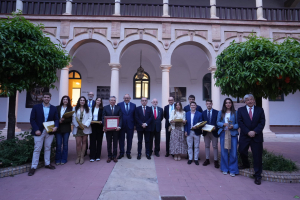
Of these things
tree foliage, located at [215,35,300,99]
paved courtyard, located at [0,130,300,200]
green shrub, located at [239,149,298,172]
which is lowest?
paved courtyard, located at [0,130,300,200]

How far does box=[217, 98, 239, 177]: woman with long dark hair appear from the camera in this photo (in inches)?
166

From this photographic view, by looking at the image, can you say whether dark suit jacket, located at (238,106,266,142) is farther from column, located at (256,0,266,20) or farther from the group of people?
column, located at (256,0,266,20)

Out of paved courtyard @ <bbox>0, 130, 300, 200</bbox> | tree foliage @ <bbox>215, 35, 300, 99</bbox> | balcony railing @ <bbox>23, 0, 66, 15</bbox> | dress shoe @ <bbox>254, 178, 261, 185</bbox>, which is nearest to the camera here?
paved courtyard @ <bbox>0, 130, 300, 200</bbox>

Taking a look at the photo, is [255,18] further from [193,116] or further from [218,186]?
[218,186]

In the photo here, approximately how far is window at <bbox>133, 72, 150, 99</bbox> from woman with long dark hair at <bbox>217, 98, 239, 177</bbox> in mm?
9482

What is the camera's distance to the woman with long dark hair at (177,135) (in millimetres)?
5316

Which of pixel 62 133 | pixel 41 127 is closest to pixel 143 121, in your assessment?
pixel 62 133

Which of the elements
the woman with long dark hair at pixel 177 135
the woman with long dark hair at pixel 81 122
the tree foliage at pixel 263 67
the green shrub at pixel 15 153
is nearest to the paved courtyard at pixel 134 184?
the green shrub at pixel 15 153

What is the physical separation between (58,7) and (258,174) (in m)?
12.5

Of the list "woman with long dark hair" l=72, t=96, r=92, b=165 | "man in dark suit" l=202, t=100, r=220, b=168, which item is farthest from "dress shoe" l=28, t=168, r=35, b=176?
"man in dark suit" l=202, t=100, r=220, b=168

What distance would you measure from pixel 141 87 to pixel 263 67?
34.2ft

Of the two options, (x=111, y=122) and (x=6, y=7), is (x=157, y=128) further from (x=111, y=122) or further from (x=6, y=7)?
(x=6, y=7)

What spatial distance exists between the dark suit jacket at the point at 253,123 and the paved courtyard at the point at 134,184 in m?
1.02

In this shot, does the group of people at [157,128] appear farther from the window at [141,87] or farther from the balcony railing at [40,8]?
the window at [141,87]
